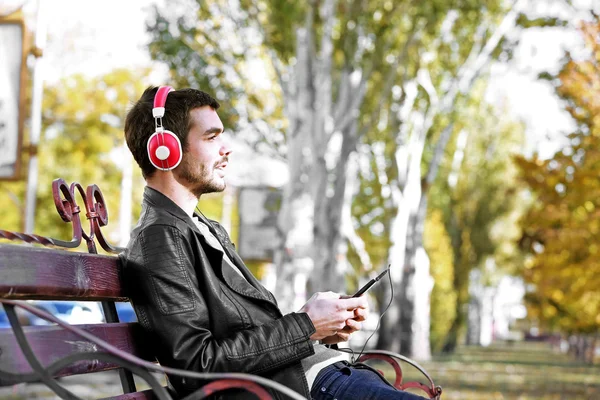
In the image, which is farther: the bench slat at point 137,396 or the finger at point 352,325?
→ the finger at point 352,325

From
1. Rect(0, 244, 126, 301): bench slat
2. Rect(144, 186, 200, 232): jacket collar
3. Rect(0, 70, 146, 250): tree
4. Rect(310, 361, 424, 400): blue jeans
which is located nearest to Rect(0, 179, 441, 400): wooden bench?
Rect(0, 244, 126, 301): bench slat

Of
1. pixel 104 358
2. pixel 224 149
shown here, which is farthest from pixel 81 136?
pixel 104 358

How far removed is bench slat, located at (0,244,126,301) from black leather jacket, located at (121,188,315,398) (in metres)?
0.10

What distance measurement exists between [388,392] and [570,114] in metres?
19.2

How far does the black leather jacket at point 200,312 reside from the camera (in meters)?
3.70

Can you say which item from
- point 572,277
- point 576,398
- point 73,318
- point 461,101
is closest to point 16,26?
point 73,318

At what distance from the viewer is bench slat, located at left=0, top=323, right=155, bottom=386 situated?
3.19m

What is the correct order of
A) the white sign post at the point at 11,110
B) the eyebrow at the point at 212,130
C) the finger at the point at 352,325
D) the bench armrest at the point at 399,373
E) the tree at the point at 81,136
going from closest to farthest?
the finger at the point at 352,325, the eyebrow at the point at 212,130, the bench armrest at the point at 399,373, the white sign post at the point at 11,110, the tree at the point at 81,136

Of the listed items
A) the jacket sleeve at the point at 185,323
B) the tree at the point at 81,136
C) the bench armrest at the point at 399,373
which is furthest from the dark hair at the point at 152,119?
the tree at the point at 81,136

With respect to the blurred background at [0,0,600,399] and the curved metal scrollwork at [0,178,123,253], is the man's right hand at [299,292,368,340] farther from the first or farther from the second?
the blurred background at [0,0,600,399]

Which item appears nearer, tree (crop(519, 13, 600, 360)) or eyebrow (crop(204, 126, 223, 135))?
eyebrow (crop(204, 126, 223, 135))

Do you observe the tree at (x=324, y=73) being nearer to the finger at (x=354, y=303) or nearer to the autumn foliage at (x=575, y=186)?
the autumn foliage at (x=575, y=186)

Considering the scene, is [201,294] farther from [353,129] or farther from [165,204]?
[353,129]

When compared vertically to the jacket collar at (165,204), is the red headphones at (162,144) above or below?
above
